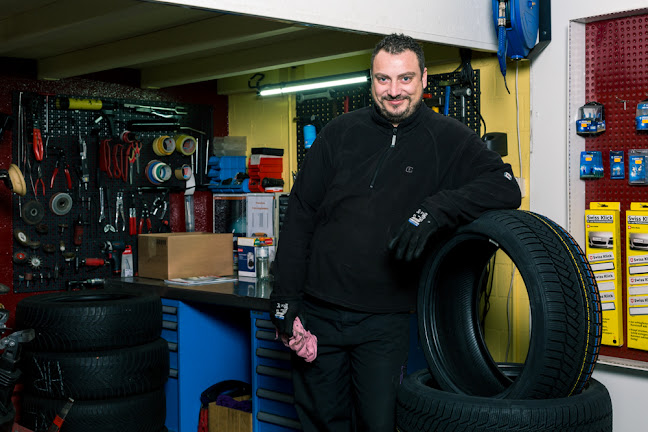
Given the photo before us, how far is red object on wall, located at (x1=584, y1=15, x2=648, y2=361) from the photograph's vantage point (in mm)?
3086

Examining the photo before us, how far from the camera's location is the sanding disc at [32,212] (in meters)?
4.21

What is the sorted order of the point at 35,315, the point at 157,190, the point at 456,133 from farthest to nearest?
the point at 157,190 < the point at 35,315 < the point at 456,133

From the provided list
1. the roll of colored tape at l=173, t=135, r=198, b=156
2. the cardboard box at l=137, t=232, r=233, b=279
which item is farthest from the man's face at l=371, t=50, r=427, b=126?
the roll of colored tape at l=173, t=135, r=198, b=156

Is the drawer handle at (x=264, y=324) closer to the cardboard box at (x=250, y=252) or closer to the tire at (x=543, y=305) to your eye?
the cardboard box at (x=250, y=252)

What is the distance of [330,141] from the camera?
249 cm

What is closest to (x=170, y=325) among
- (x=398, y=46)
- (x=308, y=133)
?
(x=308, y=133)

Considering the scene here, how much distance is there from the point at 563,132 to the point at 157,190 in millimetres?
2602

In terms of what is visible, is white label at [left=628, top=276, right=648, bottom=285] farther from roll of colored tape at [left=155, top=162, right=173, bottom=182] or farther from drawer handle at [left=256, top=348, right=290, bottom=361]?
roll of colored tape at [left=155, top=162, right=173, bottom=182]

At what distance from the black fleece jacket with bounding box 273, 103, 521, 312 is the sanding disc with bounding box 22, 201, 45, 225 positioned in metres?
2.30

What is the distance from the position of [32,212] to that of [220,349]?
134cm

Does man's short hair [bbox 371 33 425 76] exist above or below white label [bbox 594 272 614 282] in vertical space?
above

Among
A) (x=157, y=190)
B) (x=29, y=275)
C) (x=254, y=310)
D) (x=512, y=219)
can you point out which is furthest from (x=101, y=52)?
(x=512, y=219)

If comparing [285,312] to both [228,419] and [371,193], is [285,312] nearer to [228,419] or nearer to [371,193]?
[371,193]

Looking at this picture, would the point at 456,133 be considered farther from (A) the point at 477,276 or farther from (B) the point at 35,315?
(B) the point at 35,315
